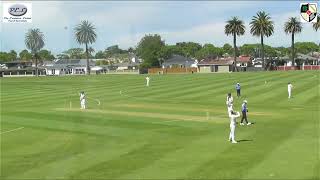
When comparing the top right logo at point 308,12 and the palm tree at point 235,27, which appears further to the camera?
the palm tree at point 235,27

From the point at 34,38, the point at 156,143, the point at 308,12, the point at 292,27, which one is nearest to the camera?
the point at 156,143

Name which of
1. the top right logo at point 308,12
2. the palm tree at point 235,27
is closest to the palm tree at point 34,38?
the top right logo at point 308,12

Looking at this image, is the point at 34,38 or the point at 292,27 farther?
the point at 292,27

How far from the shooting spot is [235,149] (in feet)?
83.4

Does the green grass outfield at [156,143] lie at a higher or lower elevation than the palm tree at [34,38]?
lower

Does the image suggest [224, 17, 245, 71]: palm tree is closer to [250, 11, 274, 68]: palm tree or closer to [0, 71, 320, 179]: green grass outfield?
[250, 11, 274, 68]: palm tree

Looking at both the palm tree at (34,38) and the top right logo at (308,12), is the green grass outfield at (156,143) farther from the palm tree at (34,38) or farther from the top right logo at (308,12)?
the palm tree at (34,38)

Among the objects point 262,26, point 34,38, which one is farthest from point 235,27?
point 34,38

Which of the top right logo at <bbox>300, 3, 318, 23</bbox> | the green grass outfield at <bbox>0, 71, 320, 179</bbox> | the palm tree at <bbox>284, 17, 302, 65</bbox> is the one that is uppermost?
the palm tree at <bbox>284, 17, 302, 65</bbox>

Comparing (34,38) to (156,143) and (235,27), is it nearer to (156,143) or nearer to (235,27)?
(156,143)

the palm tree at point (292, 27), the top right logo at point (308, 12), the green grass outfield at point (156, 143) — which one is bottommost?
the green grass outfield at point (156, 143)

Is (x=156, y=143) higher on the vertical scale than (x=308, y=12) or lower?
lower

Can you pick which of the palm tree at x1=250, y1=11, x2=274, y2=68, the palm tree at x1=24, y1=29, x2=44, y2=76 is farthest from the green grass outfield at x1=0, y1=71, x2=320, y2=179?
the palm tree at x1=250, y1=11, x2=274, y2=68

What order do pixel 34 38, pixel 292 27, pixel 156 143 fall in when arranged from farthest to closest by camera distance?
pixel 292 27, pixel 34 38, pixel 156 143
